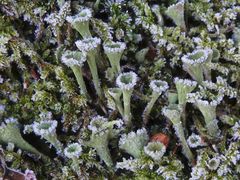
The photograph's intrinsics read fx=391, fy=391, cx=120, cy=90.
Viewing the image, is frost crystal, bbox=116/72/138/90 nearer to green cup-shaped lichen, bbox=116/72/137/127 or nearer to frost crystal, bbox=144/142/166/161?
green cup-shaped lichen, bbox=116/72/137/127

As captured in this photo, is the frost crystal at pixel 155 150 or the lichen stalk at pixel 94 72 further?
the lichen stalk at pixel 94 72

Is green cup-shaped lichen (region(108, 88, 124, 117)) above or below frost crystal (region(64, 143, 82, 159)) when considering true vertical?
above

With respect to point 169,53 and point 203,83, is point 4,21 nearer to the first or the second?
point 169,53

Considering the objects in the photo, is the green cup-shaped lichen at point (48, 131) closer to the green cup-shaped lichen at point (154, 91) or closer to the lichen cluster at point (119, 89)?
the lichen cluster at point (119, 89)

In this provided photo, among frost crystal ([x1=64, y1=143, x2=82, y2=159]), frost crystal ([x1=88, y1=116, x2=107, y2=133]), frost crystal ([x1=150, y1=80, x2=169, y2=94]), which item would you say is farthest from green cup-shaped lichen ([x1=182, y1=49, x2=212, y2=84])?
frost crystal ([x1=64, y1=143, x2=82, y2=159])

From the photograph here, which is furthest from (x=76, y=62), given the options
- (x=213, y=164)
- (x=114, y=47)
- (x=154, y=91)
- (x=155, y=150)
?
(x=213, y=164)

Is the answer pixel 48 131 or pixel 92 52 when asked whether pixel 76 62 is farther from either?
pixel 48 131

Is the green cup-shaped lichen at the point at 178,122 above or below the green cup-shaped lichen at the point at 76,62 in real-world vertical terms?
below

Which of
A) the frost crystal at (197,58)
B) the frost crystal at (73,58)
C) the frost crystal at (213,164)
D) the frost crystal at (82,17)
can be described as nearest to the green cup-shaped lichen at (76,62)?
the frost crystal at (73,58)
